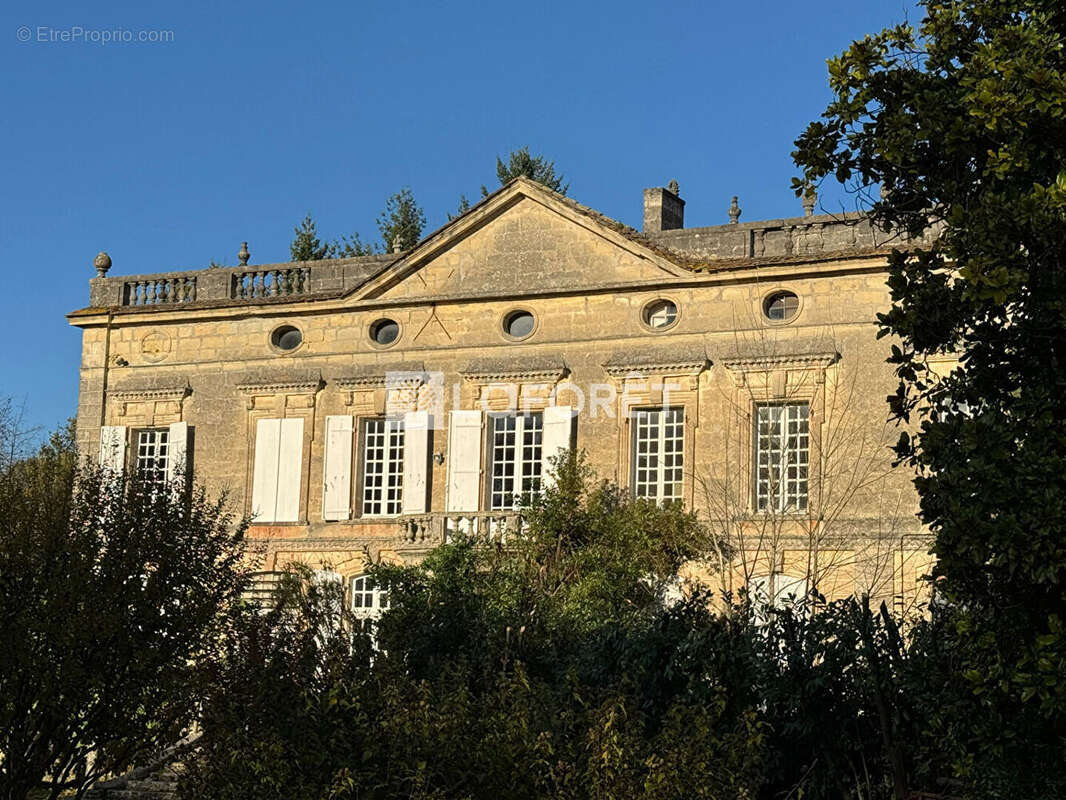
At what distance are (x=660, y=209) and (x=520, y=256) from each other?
2.53 m

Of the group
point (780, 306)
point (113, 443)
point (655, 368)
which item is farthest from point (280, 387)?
point (780, 306)

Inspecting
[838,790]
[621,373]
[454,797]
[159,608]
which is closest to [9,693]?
[159,608]

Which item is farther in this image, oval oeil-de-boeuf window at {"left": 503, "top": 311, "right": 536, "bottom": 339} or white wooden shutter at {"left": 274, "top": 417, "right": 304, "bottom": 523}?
white wooden shutter at {"left": 274, "top": 417, "right": 304, "bottom": 523}

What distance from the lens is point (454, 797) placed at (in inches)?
401

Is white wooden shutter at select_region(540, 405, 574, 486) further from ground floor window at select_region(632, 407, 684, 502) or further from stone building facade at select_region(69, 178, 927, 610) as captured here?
ground floor window at select_region(632, 407, 684, 502)

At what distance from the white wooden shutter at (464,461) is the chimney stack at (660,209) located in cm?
418

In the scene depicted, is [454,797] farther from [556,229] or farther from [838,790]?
[556,229]

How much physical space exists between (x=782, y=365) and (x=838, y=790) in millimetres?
11413

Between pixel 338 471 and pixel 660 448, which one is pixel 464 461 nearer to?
pixel 338 471

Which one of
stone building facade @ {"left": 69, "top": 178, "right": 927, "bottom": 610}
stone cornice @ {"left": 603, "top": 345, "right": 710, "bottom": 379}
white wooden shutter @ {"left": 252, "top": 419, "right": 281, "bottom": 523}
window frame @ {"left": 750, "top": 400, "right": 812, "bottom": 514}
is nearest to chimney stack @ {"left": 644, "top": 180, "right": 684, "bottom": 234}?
stone building facade @ {"left": 69, "top": 178, "right": 927, "bottom": 610}

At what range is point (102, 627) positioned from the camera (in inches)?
543

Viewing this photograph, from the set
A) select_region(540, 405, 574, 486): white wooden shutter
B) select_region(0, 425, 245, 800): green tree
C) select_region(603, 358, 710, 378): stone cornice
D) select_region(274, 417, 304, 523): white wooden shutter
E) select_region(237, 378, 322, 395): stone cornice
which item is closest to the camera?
select_region(0, 425, 245, 800): green tree

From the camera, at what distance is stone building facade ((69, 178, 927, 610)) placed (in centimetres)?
2191

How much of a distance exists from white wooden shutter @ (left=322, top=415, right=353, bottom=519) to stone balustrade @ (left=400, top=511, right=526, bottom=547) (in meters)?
1.28
